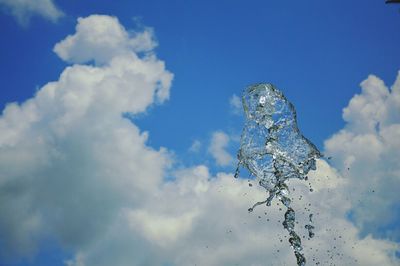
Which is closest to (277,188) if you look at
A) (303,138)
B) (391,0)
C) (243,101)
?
(303,138)

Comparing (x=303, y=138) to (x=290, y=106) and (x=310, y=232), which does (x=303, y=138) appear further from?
(x=310, y=232)

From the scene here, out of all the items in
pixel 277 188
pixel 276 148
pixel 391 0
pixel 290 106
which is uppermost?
pixel 391 0

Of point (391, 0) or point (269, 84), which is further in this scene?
point (269, 84)

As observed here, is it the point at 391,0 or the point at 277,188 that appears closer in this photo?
the point at 391,0

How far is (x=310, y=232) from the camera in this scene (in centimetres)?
3534

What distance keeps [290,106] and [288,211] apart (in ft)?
25.7

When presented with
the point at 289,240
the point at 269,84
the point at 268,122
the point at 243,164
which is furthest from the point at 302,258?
the point at 269,84

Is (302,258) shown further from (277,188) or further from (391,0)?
(391,0)

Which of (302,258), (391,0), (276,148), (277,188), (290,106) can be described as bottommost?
(302,258)

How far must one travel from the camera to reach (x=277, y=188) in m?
36.0

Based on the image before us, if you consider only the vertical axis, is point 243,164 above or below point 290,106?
below

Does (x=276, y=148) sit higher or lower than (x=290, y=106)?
lower

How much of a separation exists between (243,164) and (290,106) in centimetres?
566

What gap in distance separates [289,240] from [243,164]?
6616 mm
